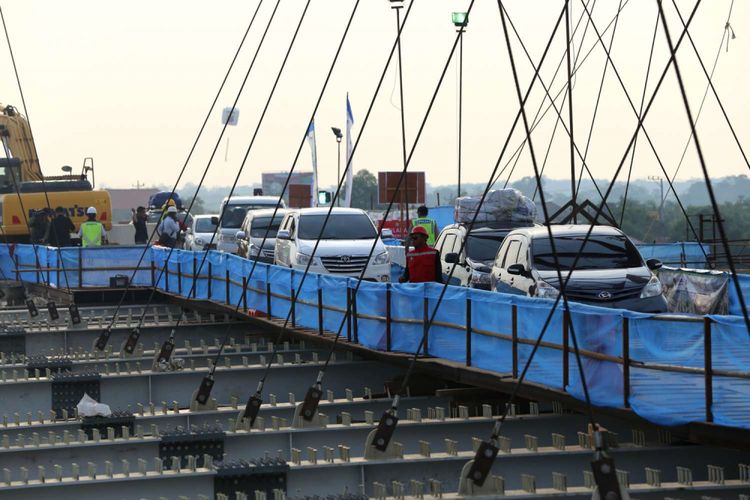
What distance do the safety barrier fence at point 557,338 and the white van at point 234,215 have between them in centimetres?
1116

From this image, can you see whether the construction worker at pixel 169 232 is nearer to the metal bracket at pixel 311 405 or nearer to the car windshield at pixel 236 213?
the car windshield at pixel 236 213

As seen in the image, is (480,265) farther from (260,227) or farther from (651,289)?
(260,227)

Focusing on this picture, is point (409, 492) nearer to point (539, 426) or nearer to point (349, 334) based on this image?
point (539, 426)

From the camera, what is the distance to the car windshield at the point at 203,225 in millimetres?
41844

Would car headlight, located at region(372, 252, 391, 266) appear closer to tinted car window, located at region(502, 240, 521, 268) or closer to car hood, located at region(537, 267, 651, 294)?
tinted car window, located at region(502, 240, 521, 268)

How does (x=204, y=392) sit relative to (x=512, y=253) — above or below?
below

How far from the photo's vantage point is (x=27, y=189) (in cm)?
4891

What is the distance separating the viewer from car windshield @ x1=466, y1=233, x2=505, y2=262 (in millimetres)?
26484

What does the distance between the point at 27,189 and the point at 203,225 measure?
9421mm

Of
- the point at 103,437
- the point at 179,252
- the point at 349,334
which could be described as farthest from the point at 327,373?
the point at 179,252

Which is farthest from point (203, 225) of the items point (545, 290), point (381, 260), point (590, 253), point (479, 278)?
point (545, 290)

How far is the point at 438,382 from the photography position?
20172mm

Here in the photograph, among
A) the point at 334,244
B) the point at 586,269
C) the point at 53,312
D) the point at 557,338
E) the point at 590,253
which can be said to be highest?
the point at 590,253

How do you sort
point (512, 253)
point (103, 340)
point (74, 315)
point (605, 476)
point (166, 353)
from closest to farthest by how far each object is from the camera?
point (605, 476), point (512, 253), point (166, 353), point (103, 340), point (74, 315)
